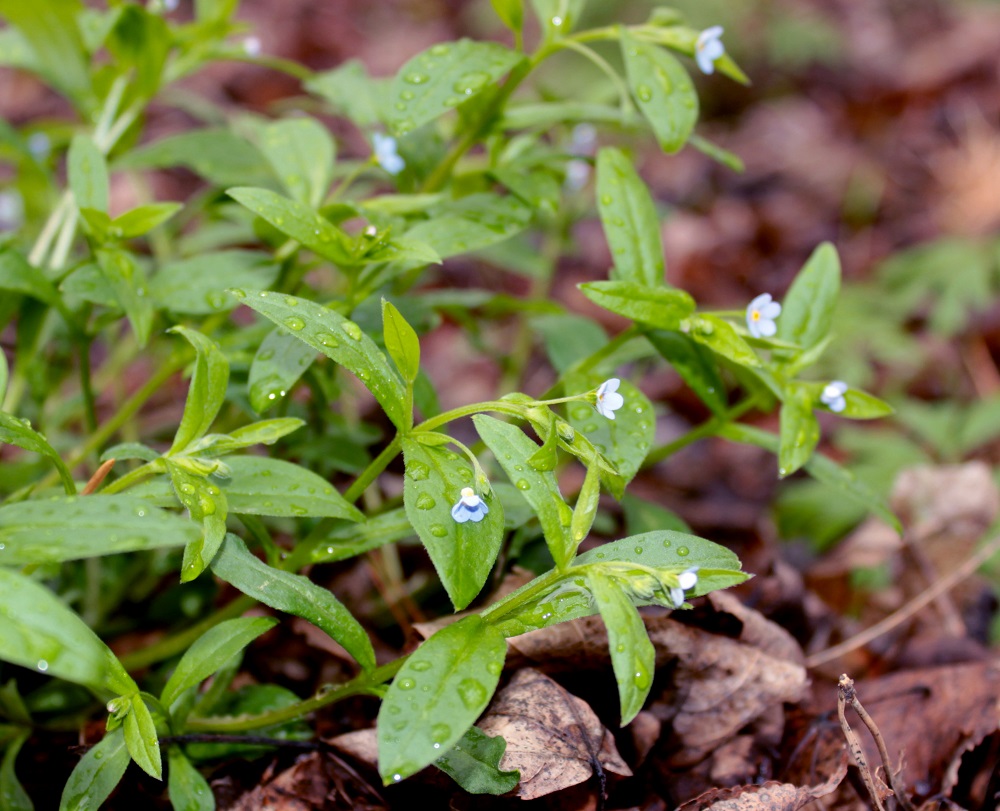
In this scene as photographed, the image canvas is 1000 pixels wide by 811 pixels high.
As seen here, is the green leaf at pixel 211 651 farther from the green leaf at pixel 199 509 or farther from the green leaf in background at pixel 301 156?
the green leaf in background at pixel 301 156

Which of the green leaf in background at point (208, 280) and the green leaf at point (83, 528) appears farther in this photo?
the green leaf in background at point (208, 280)

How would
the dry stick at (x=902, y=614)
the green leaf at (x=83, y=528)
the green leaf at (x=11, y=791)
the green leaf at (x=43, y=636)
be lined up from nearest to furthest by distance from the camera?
1. the green leaf at (x=43, y=636)
2. the green leaf at (x=83, y=528)
3. the green leaf at (x=11, y=791)
4. the dry stick at (x=902, y=614)

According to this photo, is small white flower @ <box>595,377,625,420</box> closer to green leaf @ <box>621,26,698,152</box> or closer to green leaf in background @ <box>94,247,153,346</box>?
green leaf @ <box>621,26,698,152</box>

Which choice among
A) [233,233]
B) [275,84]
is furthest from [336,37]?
[233,233]

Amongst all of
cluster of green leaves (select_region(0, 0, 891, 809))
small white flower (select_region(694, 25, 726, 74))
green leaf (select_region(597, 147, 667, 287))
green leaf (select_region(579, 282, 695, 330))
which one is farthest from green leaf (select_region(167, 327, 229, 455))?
small white flower (select_region(694, 25, 726, 74))

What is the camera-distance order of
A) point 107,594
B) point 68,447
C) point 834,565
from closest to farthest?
point 107,594 < point 68,447 < point 834,565

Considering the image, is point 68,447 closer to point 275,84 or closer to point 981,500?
point 981,500

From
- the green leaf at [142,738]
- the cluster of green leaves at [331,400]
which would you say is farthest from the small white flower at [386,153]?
the green leaf at [142,738]

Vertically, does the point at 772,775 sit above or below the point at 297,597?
below
